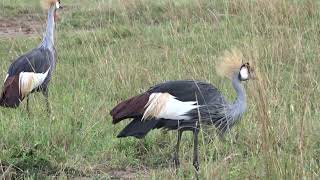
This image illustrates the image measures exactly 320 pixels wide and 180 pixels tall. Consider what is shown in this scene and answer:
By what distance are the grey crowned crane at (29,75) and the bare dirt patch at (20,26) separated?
2.97 m

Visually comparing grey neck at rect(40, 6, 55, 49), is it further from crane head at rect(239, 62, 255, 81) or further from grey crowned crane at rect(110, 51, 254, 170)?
crane head at rect(239, 62, 255, 81)

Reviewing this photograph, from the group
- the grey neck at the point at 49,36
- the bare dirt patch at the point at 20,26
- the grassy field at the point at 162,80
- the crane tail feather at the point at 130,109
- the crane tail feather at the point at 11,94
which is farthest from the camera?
the bare dirt patch at the point at 20,26

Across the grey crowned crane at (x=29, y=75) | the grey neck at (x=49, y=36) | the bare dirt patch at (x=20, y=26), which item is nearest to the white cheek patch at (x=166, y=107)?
the grey crowned crane at (x=29, y=75)

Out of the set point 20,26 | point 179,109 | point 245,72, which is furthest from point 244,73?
point 20,26

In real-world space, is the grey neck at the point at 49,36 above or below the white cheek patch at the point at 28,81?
above

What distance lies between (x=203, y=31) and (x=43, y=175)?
3.55 metres

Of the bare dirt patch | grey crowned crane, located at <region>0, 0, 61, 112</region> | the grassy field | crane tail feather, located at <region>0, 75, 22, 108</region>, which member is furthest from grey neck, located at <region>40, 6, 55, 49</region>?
the bare dirt patch

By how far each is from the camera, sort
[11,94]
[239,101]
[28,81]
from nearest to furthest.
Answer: [239,101] < [11,94] < [28,81]

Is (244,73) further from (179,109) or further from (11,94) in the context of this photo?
(11,94)

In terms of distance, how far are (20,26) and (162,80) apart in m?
4.01

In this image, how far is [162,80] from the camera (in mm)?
5285

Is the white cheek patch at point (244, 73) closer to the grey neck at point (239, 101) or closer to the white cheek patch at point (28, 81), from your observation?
the grey neck at point (239, 101)

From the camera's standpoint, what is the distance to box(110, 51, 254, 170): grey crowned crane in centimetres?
360

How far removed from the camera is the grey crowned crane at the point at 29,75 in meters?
4.78
